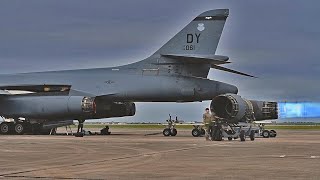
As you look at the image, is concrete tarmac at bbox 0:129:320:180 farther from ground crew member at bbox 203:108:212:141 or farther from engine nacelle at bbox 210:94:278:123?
engine nacelle at bbox 210:94:278:123

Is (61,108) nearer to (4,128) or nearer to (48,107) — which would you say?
(48,107)

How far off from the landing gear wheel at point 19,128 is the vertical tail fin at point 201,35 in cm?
1161

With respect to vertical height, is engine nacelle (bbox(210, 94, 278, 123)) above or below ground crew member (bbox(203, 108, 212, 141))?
above

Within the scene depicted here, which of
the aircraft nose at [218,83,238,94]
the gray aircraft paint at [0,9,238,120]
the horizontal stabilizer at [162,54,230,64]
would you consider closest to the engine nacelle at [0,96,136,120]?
the gray aircraft paint at [0,9,238,120]

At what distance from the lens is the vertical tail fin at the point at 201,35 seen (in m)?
38.6

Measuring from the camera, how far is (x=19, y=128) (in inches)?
1590

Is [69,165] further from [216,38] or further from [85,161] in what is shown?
[216,38]

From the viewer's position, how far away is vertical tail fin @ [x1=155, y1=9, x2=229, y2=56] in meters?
38.6

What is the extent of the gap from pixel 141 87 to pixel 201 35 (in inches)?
213

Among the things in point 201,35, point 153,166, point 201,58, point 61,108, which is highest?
point 201,35

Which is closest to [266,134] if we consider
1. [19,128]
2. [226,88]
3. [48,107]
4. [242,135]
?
[226,88]

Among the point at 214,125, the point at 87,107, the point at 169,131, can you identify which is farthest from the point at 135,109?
the point at 214,125

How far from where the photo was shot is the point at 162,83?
38.4 m

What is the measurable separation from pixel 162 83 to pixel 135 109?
4520 millimetres
